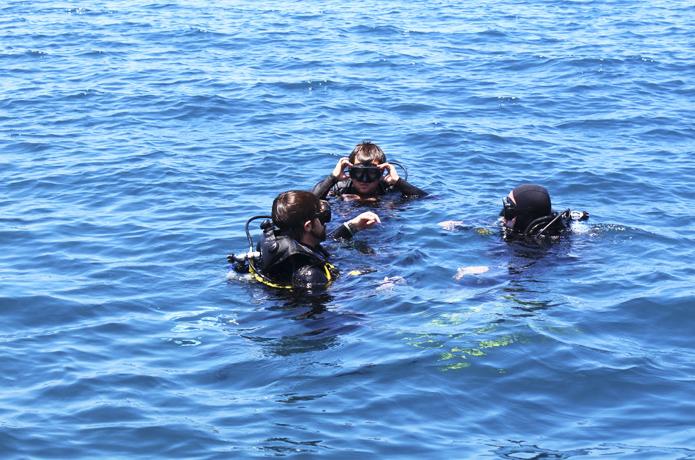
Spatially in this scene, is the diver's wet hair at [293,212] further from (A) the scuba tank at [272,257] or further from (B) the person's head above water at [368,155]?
(B) the person's head above water at [368,155]

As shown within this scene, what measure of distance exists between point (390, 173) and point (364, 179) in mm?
370

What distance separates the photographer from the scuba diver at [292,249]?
8.96m

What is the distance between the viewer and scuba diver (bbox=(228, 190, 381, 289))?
29.4 feet

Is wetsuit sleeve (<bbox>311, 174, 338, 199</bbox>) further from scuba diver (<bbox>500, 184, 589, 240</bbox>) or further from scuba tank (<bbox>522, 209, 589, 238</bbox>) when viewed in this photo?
scuba tank (<bbox>522, 209, 589, 238</bbox>)

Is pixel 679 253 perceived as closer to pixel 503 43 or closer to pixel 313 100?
pixel 313 100

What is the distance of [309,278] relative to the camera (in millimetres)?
8969

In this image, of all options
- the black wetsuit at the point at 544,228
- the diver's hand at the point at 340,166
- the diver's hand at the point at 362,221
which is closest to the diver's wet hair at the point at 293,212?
the diver's hand at the point at 362,221

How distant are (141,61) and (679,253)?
42.0 ft

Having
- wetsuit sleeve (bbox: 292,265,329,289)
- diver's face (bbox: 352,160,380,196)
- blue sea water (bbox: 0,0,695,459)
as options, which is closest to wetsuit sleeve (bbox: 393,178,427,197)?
blue sea water (bbox: 0,0,695,459)

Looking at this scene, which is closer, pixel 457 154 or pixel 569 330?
pixel 569 330

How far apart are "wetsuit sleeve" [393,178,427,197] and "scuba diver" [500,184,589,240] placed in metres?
2.14

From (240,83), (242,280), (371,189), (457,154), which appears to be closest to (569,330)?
(242,280)

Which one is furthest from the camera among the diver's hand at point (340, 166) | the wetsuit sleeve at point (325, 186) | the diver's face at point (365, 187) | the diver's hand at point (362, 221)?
the diver's face at point (365, 187)

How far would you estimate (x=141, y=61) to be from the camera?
794 inches
